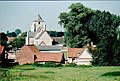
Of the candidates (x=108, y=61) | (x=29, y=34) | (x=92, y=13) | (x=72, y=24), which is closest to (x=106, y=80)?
(x=108, y=61)

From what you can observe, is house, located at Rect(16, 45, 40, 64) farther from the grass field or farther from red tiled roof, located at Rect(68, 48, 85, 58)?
the grass field

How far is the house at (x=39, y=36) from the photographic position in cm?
10962

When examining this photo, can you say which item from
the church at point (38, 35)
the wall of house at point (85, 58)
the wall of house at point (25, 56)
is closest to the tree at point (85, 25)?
the wall of house at point (85, 58)

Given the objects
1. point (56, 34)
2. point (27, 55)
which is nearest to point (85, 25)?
point (27, 55)

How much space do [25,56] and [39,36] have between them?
41167 mm

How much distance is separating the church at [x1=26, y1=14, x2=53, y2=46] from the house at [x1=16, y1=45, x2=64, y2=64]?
39.2 m

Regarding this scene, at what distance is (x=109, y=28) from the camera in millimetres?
79250

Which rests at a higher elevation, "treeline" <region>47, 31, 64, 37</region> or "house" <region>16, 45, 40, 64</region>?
"treeline" <region>47, 31, 64, 37</region>

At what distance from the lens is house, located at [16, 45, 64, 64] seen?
219 feet

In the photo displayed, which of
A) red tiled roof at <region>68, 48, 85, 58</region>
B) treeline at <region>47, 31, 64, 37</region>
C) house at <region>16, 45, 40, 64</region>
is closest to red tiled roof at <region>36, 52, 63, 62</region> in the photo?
house at <region>16, 45, 40, 64</region>

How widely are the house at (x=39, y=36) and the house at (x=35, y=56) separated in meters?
39.2

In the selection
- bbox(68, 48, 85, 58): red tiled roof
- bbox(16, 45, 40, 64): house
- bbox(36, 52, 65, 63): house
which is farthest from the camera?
bbox(68, 48, 85, 58): red tiled roof

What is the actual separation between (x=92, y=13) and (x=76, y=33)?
7.72m

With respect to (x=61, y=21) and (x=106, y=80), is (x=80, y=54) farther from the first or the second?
(x=106, y=80)
